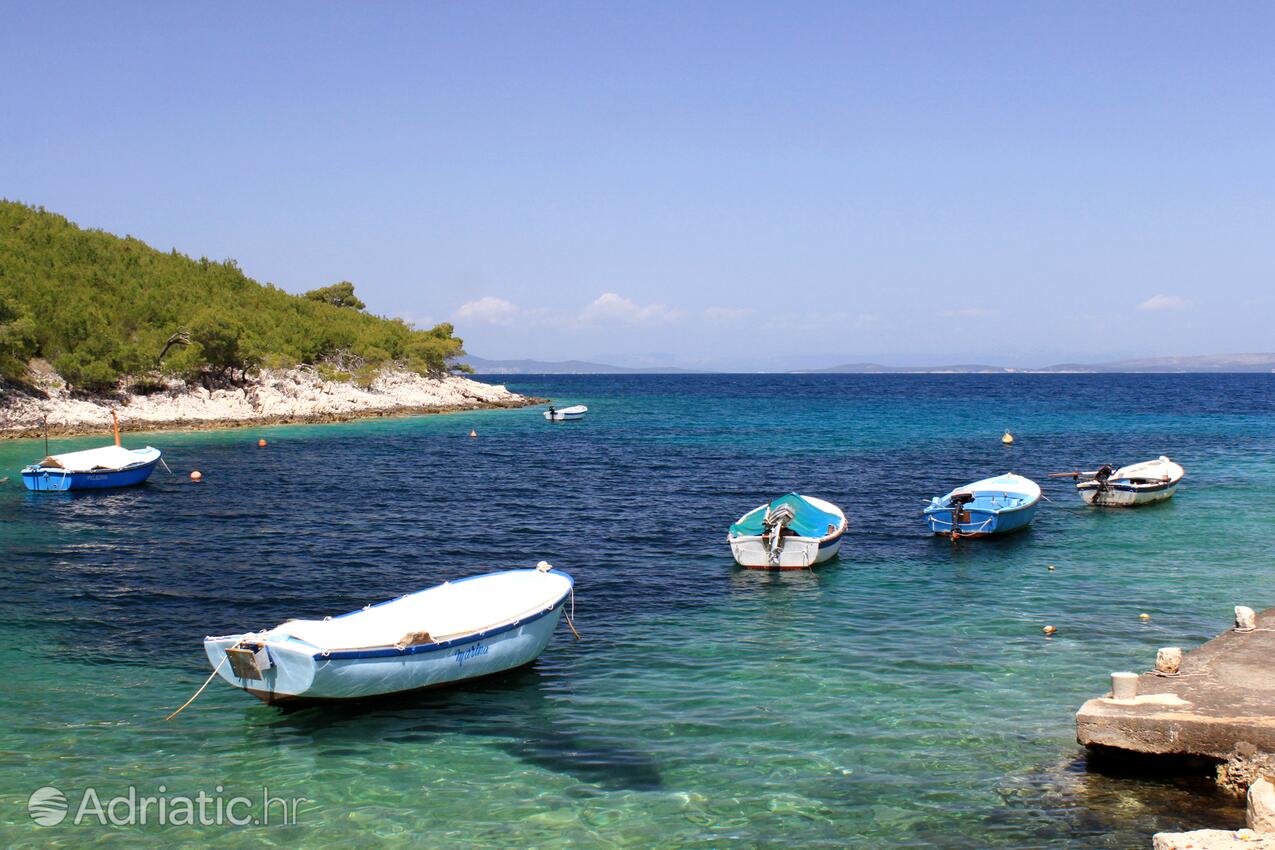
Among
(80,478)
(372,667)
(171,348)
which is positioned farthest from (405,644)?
(171,348)

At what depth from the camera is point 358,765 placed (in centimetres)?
1215

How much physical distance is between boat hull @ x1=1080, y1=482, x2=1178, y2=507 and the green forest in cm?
6492

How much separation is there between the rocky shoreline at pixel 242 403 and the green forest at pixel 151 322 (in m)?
1.44

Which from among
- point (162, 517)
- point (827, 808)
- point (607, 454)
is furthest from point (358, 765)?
point (607, 454)

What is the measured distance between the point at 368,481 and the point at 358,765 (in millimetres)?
30564

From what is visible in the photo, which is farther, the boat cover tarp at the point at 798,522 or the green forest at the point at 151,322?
the green forest at the point at 151,322

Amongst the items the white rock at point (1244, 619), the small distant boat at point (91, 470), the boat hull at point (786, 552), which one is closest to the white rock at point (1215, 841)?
the white rock at point (1244, 619)

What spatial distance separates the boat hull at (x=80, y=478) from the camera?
37312 millimetres

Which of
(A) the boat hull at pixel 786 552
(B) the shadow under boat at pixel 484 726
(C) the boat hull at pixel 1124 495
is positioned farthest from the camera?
(C) the boat hull at pixel 1124 495

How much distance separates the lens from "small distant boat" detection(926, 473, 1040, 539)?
1058 inches

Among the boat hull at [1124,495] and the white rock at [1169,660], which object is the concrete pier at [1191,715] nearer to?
the white rock at [1169,660]

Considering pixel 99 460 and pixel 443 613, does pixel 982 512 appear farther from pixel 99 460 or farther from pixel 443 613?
Answer: pixel 99 460

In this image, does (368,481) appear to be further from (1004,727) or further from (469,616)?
(1004,727)

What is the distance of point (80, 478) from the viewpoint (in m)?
38.0
